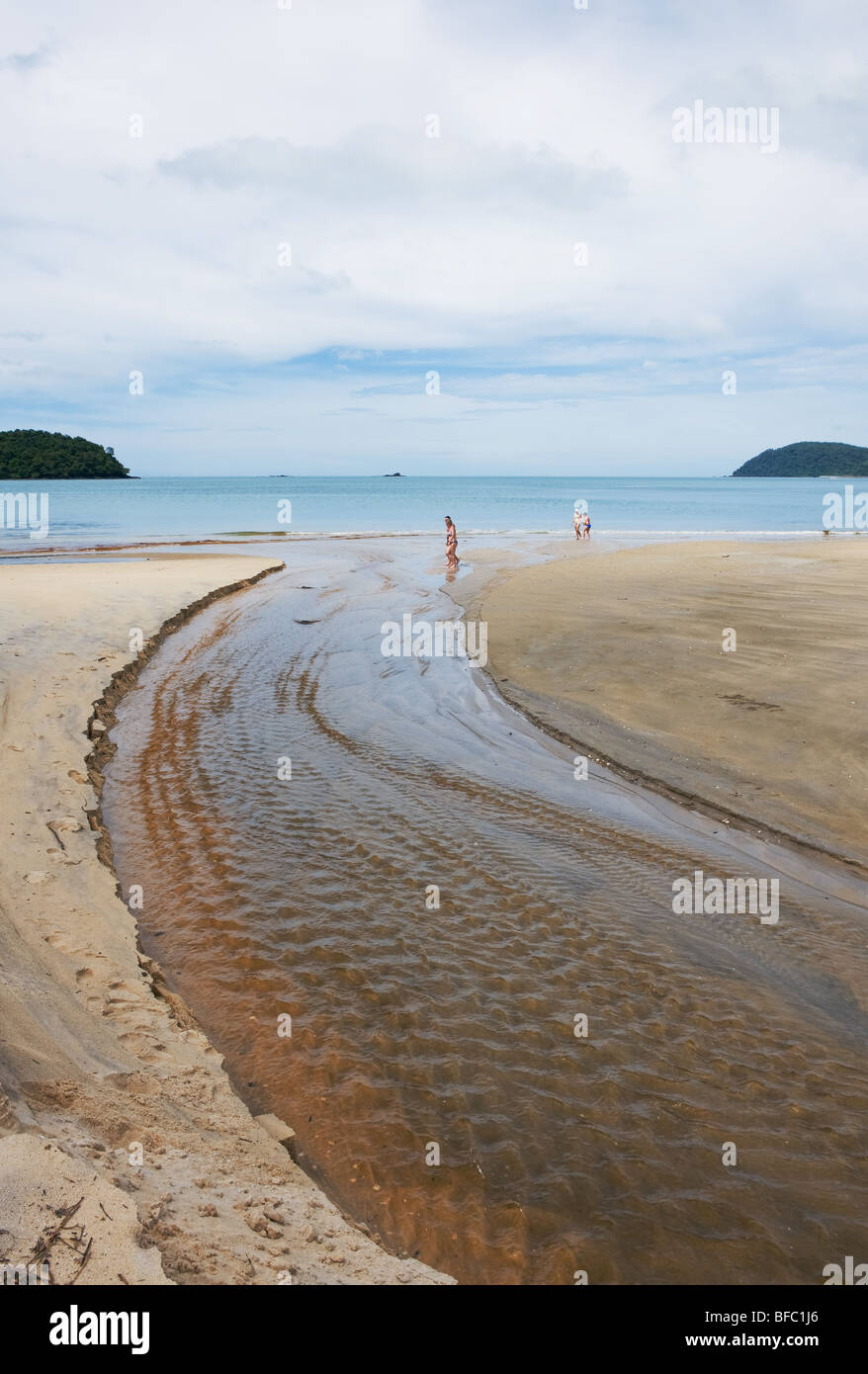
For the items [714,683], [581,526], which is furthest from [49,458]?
[714,683]

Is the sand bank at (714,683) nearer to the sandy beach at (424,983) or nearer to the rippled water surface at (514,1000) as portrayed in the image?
the sandy beach at (424,983)

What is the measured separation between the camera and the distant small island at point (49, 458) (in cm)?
17025

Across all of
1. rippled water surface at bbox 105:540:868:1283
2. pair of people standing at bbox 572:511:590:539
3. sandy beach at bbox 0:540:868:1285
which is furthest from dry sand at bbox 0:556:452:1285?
pair of people standing at bbox 572:511:590:539

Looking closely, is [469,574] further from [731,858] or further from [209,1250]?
[209,1250]

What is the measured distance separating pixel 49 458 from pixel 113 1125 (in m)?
196

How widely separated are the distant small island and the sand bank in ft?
569

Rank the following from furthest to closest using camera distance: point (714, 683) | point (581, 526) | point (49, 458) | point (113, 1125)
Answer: point (49, 458) < point (581, 526) < point (714, 683) < point (113, 1125)

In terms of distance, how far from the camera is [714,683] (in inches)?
464

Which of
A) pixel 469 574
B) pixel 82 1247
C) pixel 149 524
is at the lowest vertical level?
pixel 82 1247

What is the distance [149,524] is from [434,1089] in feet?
201

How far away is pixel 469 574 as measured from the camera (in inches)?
1141

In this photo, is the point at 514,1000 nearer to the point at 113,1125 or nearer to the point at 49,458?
the point at 113,1125

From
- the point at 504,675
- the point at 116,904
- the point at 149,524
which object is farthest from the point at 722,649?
the point at 149,524

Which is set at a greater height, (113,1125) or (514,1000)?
(113,1125)
